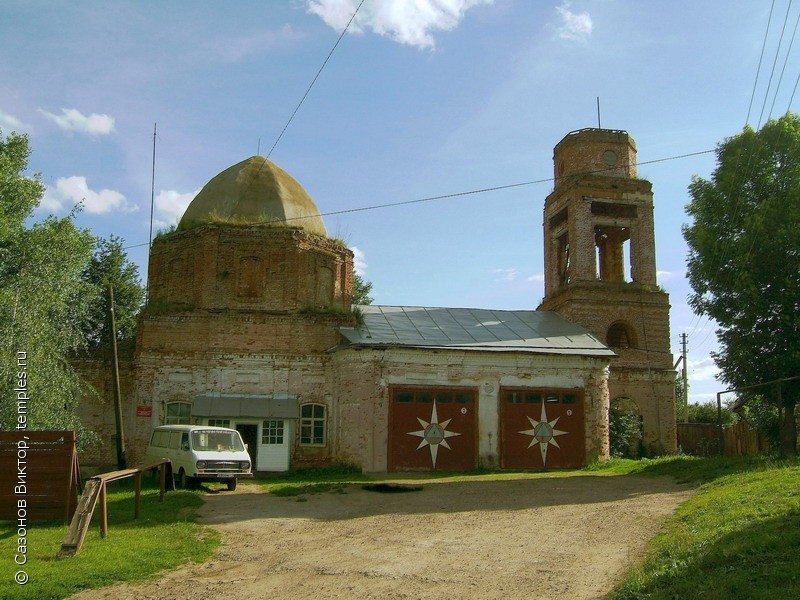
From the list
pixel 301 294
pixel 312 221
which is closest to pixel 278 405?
pixel 301 294

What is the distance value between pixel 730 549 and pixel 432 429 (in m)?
15.8

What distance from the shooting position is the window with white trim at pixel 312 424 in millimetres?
24312

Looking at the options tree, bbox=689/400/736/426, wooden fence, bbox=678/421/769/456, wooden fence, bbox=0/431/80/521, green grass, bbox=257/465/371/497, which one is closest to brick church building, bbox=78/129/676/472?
green grass, bbox=257/465/371/497

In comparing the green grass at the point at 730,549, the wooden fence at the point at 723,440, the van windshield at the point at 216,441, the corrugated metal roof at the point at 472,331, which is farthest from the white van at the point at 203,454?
the wooden fence at the point at 723,440

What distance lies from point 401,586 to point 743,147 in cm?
1852

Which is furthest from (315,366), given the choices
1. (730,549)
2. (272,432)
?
(730,549)

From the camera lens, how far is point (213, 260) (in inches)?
1001

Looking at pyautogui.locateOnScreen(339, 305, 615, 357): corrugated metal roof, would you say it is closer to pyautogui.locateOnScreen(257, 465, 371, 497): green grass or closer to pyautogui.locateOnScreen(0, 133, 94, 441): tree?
pyautogui.locateOnScreen(257, 465, 371, 497): green grass

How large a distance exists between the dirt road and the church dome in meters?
12.4

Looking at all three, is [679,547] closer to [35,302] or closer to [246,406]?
[35,302]

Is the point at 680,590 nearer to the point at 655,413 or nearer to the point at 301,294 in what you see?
the point at 301,294

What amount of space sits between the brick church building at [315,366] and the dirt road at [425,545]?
653cm

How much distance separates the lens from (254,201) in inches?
1075

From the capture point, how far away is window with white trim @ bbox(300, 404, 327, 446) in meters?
24.3
